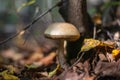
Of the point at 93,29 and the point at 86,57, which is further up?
the point at 93,29

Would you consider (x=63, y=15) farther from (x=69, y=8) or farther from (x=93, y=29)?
(x=93, y=29)

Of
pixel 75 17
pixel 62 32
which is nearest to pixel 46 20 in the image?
pixel 75 17

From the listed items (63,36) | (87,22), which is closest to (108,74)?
(63,36)

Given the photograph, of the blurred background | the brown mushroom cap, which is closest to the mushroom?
the brown mushroom cap

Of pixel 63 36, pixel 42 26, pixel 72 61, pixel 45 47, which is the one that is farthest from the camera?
pixel 45 47

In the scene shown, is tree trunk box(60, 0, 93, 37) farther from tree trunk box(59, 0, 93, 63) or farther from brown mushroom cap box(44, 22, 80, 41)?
brown mushroom cap box(44, 22, 80, 41)

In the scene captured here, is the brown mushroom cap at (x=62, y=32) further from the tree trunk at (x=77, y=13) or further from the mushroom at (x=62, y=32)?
the tree trunk at (x=77, y=13)

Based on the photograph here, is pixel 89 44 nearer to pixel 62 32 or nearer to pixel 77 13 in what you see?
pixel 62 32

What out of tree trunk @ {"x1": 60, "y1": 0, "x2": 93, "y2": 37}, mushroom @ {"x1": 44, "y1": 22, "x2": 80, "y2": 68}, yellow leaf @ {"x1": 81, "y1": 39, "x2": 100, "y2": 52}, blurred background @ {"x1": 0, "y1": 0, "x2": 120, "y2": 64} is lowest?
yellow leaf @ {"x1": 81, "y1": 39, "x2": 100, "y2": 52}

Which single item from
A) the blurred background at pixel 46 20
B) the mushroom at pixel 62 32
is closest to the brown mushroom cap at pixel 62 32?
the mushroom at pixel 62 32

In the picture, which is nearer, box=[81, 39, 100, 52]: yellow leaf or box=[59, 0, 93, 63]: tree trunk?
box=[81, 39, 100, 52]: yellow leaf

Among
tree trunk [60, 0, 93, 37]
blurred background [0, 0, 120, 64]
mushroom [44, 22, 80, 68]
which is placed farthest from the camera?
blurred background [0, 0, 120, 64]
